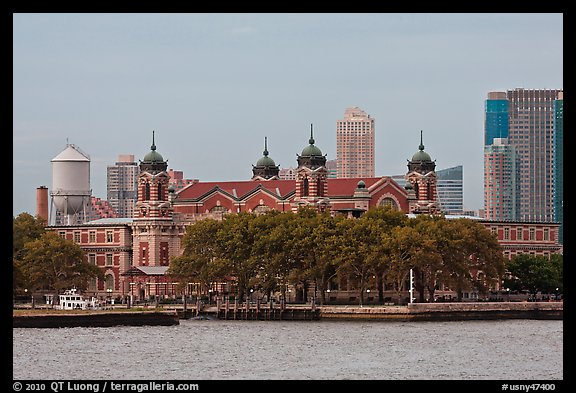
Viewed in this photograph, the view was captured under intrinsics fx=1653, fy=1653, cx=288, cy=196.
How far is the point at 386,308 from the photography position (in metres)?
133

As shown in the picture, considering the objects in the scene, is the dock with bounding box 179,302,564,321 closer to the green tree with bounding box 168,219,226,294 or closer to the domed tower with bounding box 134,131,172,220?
the green tree with bounding box 168,219,226,294

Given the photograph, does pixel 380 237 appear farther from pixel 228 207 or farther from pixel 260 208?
pixel 228 207

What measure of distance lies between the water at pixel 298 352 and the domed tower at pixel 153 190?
46.0 metres

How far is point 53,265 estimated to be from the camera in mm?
157875

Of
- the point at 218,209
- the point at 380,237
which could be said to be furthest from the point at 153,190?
the point at 380,237

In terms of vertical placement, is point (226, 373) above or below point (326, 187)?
below

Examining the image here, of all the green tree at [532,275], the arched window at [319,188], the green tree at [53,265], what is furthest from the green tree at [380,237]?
the green tree at [53,265]

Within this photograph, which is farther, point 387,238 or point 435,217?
point 435,217

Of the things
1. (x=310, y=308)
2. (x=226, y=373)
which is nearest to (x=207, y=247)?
(x=310, y=308)

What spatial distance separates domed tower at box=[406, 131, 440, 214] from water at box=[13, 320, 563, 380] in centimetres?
4434
